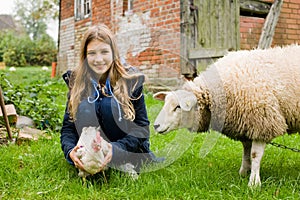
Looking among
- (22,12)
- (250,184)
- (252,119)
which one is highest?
(22,12)

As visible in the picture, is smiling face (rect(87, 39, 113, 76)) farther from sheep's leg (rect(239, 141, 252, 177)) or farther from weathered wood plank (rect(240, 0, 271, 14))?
weathered wood plank (rect(240, 0, 271, 14))

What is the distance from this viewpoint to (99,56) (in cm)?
296

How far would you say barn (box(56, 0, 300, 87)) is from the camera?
21.5 ft

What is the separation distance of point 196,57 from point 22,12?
150 feet

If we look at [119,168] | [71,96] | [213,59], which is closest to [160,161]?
[119,168]

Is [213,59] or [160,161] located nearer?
[160,161]

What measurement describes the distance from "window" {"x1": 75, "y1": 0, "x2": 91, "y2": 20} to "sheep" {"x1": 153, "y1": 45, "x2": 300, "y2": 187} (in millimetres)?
9299

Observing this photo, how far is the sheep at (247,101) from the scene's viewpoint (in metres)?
2.69

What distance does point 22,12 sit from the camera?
48.1 m

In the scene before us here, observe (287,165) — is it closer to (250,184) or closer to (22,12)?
(250,184)

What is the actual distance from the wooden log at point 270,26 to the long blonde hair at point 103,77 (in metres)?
4.79

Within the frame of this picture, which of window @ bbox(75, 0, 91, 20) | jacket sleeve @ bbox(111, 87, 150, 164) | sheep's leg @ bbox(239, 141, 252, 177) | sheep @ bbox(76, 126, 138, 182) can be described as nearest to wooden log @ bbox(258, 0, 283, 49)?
sheep's leg @ bbox(239, 141, 252, 177)

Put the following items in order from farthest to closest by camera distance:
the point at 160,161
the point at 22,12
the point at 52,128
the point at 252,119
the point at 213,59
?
the point at 22,12 → the point at 213,59 → the point at 52,128 → the point at 160,161 → the point at 252,119

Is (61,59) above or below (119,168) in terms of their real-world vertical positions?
above
